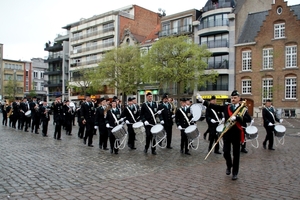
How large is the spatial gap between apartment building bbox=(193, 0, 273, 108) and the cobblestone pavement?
3387 centimetres

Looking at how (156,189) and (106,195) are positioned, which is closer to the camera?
(106,195)

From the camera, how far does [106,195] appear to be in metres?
6.42

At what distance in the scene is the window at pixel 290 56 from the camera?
40103mm

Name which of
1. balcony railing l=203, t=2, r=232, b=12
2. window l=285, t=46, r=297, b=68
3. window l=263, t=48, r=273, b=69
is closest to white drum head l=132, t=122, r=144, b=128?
window l=285, t=46, r=297, b=68

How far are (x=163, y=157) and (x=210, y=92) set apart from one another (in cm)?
3656

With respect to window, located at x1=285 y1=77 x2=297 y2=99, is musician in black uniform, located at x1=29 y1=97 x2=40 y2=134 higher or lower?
lower

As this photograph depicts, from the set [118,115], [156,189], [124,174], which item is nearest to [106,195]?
[156,189]

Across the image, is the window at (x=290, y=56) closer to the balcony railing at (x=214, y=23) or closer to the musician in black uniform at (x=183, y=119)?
the balcony railing at (x=214, y=23)

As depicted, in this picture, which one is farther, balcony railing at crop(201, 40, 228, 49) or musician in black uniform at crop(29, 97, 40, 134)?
balcony railing at crop(201, 40, 228, 49)

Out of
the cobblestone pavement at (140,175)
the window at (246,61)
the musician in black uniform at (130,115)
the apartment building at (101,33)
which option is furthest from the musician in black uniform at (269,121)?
the apartment building at (101,33)

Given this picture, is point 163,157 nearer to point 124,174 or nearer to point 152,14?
point 124,174

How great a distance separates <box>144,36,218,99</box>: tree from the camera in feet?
125

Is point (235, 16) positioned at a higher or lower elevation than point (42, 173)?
higher

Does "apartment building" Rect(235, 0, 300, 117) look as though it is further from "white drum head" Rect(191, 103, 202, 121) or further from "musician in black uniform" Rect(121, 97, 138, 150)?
"musician in black uniform" Rect(121, 97, 138, 150)
